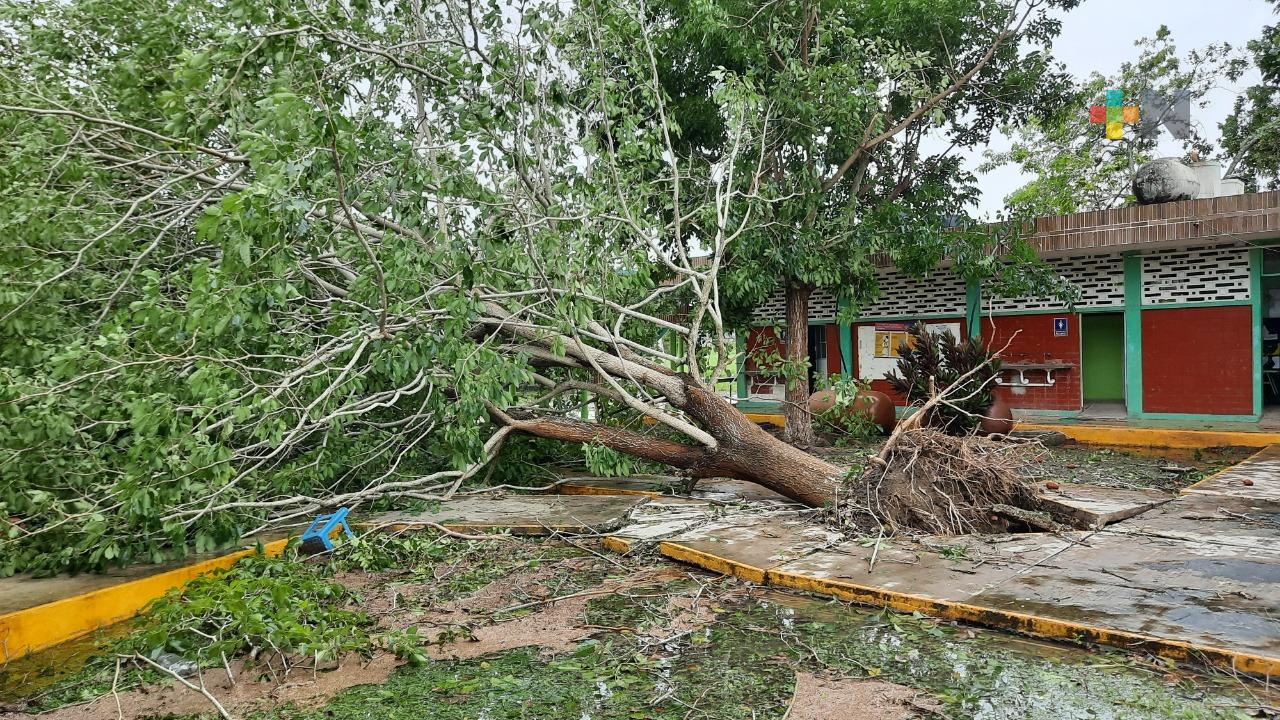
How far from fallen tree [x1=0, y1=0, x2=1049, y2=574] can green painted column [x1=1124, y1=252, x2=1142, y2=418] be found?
790 centimetres

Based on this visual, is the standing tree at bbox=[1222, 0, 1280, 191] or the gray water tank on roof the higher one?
the standing tree at bbox=[1222, 0, 1280, 191]

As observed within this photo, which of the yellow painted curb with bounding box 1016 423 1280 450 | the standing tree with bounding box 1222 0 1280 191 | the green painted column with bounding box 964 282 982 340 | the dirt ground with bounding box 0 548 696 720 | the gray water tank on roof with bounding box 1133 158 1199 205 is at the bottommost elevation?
the dirt ground with bounding box 0 548 696 720

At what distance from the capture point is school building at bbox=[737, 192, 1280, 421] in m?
12.1

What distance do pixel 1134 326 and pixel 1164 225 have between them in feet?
6.01

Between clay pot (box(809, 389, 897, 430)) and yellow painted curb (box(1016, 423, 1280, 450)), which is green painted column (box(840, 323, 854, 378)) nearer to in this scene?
clay pot (box(809, 389, 897, 430))

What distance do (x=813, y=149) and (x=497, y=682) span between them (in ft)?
30.1

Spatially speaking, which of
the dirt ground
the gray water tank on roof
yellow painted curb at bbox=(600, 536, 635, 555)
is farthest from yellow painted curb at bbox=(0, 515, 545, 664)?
the gray water tank on roof

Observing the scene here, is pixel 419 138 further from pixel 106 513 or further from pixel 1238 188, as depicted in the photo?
pixel 1238 188

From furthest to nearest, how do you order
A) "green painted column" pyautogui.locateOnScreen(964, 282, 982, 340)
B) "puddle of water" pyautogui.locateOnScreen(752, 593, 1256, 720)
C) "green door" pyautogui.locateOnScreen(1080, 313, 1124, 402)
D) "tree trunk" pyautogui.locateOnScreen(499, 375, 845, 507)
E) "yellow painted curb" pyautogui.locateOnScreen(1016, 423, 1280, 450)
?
"green door" pyautogui.locateOnScreen(1080, 313, 1124, 402), "green painted column" pyautogui.locateOnScreen(964, 282, 982, 340), "yellow painted curb" pyautogui.locateOnScreen(1016, 423, 1280, 450), "tree trunk" pyautogui.locateOnScreen(499, 375, 845, 507), "puddle of water" pyautogui.locateOnScreen(752, 593, 1256, 720)

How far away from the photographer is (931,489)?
614 centimetres

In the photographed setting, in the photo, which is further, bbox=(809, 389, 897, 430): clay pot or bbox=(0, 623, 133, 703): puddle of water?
bbox=(809, 389, 897, 430): clay pot

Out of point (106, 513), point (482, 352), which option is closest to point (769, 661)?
point (482, 352)

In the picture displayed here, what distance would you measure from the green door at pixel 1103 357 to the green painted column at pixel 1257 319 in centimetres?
411

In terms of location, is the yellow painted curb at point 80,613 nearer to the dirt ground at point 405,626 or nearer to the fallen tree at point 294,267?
the fallen tree at point 294,267
